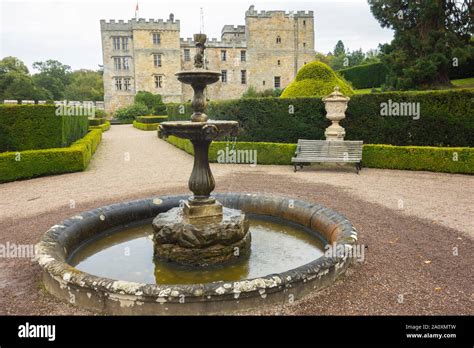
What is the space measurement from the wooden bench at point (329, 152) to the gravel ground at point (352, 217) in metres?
0.41

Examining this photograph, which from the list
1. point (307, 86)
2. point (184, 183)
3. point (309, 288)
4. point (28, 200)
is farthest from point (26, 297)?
point (307, 86)

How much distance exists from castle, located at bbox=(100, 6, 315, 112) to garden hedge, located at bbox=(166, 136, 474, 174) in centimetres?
3447

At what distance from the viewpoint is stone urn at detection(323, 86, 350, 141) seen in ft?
45.9

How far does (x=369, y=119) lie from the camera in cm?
1423

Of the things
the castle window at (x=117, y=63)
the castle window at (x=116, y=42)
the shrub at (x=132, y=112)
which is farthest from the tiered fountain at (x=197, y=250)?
the castle window at (x=116, y=42)

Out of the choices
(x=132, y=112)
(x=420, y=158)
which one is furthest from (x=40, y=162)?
(x=132, y=112)

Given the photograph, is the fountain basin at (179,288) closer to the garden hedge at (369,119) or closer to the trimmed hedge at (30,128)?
the trimmed hedge at (30,128)

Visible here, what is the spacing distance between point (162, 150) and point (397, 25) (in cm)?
1660

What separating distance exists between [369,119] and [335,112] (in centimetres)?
133

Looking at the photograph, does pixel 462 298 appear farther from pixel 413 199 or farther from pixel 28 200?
pixel 28 200

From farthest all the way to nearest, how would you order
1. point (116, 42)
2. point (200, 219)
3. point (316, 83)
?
1. point (116, 42)
2. point (316, 83)
3. point (200, 219)

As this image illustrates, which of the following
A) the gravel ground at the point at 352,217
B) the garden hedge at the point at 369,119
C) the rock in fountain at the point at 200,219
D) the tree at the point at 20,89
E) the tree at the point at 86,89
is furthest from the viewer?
the tree at the point at 86,89

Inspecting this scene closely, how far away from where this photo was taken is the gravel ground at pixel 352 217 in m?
4.30

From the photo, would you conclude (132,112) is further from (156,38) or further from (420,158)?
(420,158)
